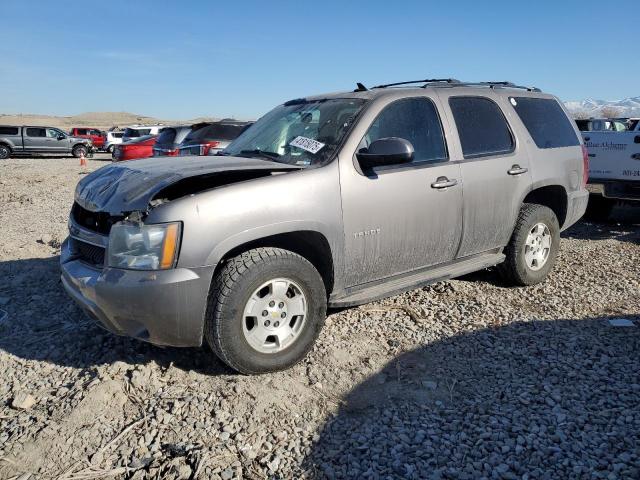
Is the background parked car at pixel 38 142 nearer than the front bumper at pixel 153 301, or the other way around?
the front bumper at pixel 153 301

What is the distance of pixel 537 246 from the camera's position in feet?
16.8

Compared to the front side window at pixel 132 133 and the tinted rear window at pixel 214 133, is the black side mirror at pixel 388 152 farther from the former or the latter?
the front side window at pixel 132 133

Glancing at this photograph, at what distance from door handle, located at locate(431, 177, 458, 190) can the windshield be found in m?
0.83

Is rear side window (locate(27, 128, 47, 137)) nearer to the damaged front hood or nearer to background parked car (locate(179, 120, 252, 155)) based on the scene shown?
background parked car (locate(179, 120, 252, 155))

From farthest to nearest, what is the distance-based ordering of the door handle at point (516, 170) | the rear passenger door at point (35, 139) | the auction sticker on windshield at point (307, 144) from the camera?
1. the rear passenger door at point (35, 139)
2. the door handle at point (516, 170)
3. the auction sticker on windshield at point (307, 144)

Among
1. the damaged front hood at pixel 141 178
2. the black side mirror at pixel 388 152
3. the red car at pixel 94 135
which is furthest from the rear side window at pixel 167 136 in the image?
the red car at pixel 94 135

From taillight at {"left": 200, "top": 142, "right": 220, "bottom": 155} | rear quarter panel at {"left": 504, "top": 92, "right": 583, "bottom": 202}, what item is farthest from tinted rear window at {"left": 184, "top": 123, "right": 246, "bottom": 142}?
rear quarter panel at {"left": 504, "top": 92, "right": 583, "bottom": 202}

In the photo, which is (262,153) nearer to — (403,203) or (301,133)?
(301,133)

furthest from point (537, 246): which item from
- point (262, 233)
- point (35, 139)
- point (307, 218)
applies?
point (35, 139)

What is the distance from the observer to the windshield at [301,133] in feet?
12.4

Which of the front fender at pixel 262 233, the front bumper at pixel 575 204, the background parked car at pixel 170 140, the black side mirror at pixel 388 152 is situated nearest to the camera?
the front fender at pixel 262 233

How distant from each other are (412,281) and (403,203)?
638 millimetres

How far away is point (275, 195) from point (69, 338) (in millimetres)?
2053

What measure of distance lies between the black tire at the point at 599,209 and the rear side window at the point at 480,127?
4.23 m
